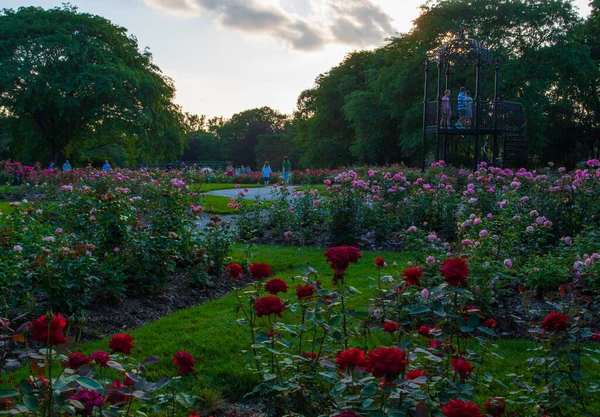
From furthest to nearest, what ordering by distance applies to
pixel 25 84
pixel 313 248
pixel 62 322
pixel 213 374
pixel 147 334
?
pixel 25 84 < pixel 313 248 < pixel 147 334 < pixel 213 374 < pixel 62 322

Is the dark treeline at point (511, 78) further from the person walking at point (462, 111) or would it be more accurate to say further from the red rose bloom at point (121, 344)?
the red rose bloom at point (121, 344)

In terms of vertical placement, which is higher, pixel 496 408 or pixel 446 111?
pixel 446 111

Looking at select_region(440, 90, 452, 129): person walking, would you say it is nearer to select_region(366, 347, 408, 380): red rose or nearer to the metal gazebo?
the metal gazebo

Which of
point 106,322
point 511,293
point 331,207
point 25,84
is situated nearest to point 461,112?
point 331,207

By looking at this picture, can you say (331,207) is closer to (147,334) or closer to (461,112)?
(147,334)

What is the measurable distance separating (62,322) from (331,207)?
7.22m

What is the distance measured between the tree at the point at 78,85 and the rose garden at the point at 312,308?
20.6m

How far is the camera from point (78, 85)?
2772 centimetres

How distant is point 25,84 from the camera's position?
28.3 metres

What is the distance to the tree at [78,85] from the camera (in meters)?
27.9

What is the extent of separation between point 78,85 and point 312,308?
28019 mm

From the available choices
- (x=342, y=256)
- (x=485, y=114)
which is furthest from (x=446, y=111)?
(x=342, y=256)

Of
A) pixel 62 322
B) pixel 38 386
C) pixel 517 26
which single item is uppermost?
pixel 517 26

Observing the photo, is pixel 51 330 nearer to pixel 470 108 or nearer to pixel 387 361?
pixel 387 361
